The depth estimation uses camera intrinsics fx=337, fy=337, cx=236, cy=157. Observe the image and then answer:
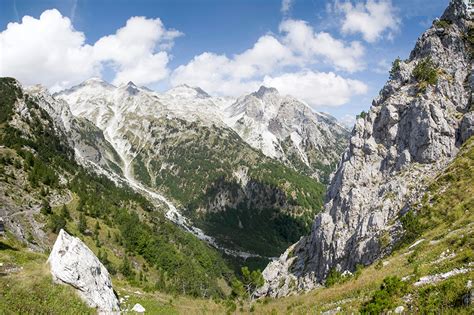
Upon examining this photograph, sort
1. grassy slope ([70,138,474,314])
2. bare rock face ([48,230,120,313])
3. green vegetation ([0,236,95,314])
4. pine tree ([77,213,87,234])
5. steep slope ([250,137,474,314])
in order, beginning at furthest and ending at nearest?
1. pine tree ([77,213,87,234])
2. bare rock face ([48,230,120,313])
3. green vegetation ([0,236,95,314])
4. grassy slope ([70,138,474,314])
5. steep slope ([250,137,474,314])

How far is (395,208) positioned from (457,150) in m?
21.6

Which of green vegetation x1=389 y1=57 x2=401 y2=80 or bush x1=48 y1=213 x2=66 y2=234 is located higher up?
green vegetation x1=389 y1=57 x2=401 y2=80

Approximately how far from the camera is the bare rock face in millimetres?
26797

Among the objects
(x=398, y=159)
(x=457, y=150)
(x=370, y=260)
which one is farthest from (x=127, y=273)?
(x=457, y=150)

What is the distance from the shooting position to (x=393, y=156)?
93812mm

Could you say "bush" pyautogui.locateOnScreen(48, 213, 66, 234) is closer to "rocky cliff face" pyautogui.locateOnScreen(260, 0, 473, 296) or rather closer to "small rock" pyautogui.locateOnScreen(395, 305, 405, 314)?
"rocky cliff face" pyautogui.locateOnScreen(260, 0, 473, 296)

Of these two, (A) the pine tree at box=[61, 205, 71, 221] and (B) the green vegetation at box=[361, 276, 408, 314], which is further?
(A) the pine tree at box=[61, 205, 71, 221]

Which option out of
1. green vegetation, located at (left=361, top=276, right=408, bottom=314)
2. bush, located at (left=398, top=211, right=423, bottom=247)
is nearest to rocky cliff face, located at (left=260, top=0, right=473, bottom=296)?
bush, located at (left=398, top=211, right=423, bottom=247)

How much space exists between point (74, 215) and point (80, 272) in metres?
98.1

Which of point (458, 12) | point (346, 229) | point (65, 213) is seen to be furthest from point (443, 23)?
point (65, 213)

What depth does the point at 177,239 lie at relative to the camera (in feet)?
589

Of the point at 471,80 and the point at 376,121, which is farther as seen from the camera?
the point at 376,121

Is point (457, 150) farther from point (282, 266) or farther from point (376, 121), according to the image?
point (282, 266)

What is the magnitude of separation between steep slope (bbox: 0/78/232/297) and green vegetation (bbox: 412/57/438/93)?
9188 cm
